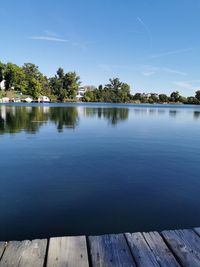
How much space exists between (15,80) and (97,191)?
75.0 meters

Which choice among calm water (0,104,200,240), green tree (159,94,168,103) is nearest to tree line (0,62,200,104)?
green tree (159,94,168,103)

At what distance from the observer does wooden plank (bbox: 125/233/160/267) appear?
2029 mm

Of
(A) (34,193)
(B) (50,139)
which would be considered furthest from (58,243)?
(B) (50,139)

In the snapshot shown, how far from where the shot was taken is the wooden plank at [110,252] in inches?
79.3

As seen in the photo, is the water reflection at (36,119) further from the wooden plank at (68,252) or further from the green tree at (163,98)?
the green tree at (163,98)

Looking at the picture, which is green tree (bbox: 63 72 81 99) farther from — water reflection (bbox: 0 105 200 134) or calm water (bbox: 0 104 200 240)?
calm water (bbox: 0 104 200 240)

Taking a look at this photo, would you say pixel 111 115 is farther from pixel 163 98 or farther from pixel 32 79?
pixel 163 98

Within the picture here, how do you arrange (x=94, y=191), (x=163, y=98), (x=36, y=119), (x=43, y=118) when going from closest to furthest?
1. (x=94, y=191)
2. (x=36, y=119)
3. (x=43, y=118)
4. (x=163, y=98)

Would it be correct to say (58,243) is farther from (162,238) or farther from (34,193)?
(34,193)

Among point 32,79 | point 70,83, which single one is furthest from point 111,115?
point 70,83

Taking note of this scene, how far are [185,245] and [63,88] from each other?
3833 inches

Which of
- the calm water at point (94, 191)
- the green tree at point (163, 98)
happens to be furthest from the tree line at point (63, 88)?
the calm water at point (94, 191)

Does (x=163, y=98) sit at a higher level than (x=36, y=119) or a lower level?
higher

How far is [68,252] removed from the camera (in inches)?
84.9
